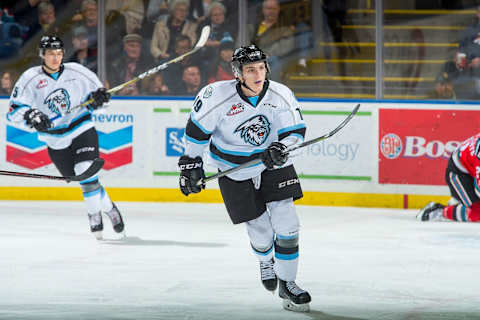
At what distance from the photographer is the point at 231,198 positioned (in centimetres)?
398

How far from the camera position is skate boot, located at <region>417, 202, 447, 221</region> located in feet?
21.0

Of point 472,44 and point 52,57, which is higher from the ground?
point 52,57

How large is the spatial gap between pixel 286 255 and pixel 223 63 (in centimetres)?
A: 385

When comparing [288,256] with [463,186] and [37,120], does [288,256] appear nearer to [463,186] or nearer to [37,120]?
[37,120]

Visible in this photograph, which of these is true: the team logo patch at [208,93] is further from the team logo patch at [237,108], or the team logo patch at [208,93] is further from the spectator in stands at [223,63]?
the spectator in stands at [223,63]

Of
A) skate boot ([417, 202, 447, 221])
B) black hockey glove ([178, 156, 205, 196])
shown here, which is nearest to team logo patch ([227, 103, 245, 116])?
black hockey glove ([178, 156, 205, 196])

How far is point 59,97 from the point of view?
5.84 metres

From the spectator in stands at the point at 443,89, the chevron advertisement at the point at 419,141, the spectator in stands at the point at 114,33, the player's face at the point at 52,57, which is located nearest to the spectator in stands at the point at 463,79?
the spectator in stands at the point at 443,89

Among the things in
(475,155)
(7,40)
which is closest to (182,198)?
(7,40)

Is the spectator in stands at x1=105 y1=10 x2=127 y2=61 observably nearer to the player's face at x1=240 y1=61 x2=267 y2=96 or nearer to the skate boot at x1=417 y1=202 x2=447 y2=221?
the skate boot at x1=417 y1=202 x2=447 y2=221

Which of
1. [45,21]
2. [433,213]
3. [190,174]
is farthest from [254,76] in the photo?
[45,21]

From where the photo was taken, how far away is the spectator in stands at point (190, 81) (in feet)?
24.7

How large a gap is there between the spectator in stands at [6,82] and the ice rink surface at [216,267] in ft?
3.60

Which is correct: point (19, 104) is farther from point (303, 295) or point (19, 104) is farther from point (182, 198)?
point (303, 295)
